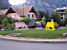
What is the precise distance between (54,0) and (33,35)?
43182 mm

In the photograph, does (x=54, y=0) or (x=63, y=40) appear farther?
(x=54, y=0)

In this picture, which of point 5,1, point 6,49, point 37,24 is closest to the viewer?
point 6,49

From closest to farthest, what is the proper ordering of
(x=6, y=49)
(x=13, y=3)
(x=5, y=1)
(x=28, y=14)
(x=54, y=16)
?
1. (x=6, y=49)
2. (x=54, y=16)
3. (x=28, y=14)
4. (x=13, y=3)
5. (x=5, y=1)

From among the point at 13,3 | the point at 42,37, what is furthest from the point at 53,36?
the point at 13,3

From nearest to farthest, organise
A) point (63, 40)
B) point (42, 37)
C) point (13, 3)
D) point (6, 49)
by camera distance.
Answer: point (6, 49) → point (63, 40) → point (42, 37) → point (13, 3)

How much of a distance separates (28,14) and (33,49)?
3675 cm

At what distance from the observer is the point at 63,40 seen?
→ 12.8m

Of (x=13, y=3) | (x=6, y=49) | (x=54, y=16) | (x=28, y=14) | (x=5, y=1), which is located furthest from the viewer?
(x=5, y=1)

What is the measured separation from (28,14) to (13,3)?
8486mm

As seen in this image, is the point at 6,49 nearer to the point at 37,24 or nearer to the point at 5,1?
the point at 37,24

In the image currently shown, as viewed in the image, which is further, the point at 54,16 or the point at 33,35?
the point at 54,16

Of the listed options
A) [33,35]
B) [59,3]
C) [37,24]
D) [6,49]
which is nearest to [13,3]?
[59,3]

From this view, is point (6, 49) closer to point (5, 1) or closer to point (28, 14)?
point (28, 14)

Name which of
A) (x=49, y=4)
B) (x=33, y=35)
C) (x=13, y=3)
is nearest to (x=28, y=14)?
(x=13, y=3)
